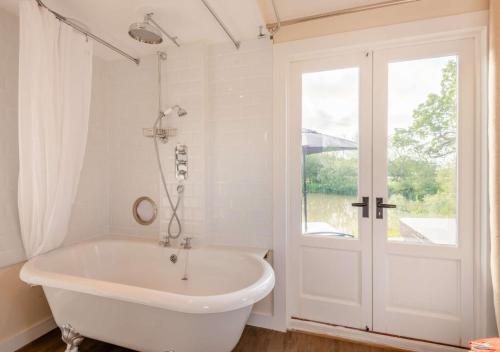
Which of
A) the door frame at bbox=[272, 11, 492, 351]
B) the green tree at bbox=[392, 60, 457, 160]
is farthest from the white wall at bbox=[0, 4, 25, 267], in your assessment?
the green tree at bbox=[392, 60, 457, 160]

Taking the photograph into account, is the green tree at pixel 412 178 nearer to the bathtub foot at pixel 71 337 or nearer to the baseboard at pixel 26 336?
the bathtub foot at pixel 71 337

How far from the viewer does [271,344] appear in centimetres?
185

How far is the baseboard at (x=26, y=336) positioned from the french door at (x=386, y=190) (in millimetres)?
1941

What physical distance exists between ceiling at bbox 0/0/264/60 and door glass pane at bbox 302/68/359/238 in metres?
0.64

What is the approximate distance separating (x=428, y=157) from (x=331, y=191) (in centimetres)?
70

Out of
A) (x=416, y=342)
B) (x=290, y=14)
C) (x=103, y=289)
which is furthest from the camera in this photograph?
(x=290, y=14)

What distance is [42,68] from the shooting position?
1669 mm

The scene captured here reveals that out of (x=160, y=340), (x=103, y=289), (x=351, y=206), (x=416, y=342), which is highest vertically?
(x=351, y=206)

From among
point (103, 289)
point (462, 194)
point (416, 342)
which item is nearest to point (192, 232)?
point (103, 289)

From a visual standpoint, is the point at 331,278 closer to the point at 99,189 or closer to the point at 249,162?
the point at 249,162

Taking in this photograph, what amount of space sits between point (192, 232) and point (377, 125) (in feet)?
5.65

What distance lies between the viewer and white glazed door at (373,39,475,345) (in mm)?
1696

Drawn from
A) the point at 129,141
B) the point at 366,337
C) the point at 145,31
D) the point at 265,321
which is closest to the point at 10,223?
the point at 129,141

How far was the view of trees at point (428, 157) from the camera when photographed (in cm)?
174
